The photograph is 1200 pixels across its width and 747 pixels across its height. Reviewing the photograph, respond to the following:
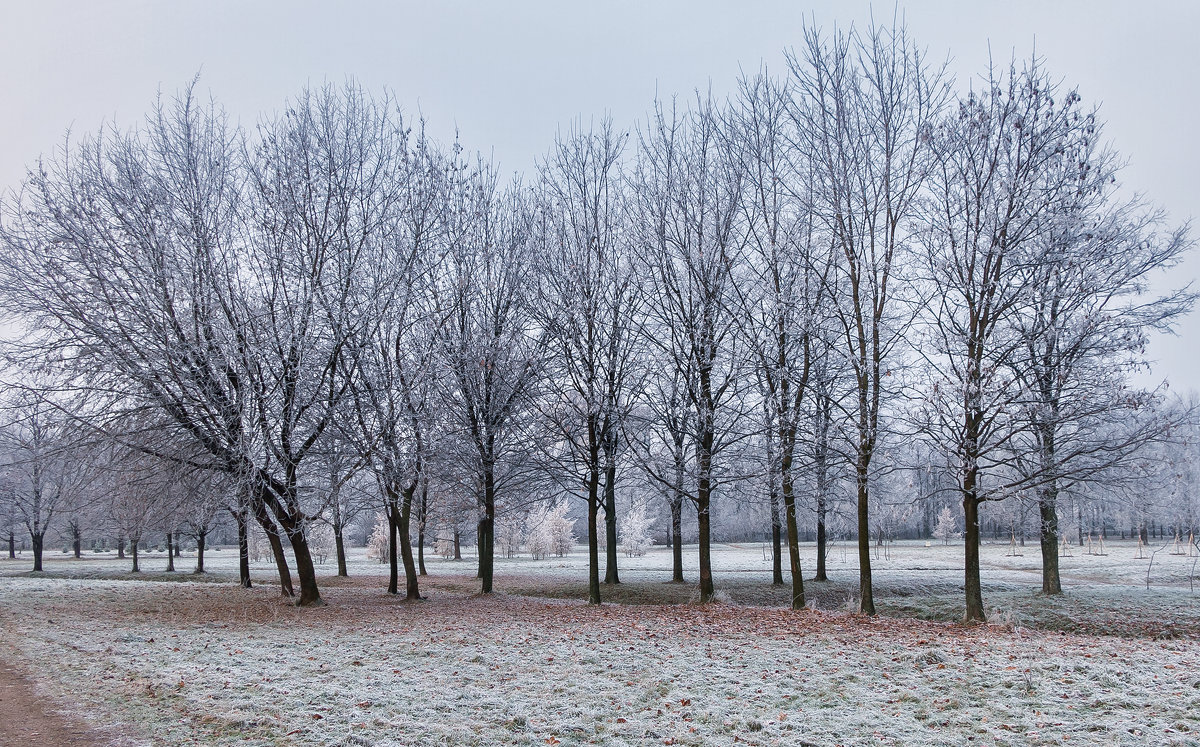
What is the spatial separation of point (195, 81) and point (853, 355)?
51.4 ft

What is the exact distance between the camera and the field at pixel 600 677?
5949 millimetres

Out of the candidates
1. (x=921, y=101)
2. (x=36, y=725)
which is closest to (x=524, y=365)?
(x=921, y=101)

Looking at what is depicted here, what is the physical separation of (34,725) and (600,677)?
5396 millimetres

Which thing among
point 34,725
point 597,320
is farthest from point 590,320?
point 34,725

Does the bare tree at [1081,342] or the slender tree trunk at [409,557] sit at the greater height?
the bare tree at [1081,342]

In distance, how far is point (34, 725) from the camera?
6.27 m

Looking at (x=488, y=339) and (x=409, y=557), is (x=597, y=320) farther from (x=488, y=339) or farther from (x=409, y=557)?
(x=409, y=557)

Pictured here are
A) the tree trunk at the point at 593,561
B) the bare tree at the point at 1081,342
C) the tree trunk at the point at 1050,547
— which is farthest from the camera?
the tree trunk at the point at 1050,547

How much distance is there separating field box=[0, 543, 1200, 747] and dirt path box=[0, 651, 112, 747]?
127mm

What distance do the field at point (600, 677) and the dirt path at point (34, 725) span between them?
13 cm

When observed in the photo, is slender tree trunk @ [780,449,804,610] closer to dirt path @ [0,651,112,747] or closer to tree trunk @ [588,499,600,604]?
tree trunk @ [588,499,600,604]

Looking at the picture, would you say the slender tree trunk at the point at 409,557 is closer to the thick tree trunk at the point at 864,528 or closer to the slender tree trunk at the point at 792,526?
the slender tree trunk at the point at 792,526

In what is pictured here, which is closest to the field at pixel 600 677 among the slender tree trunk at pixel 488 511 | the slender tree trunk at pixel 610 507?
the slender tree trunk at pixel 610 507

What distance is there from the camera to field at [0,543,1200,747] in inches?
234
